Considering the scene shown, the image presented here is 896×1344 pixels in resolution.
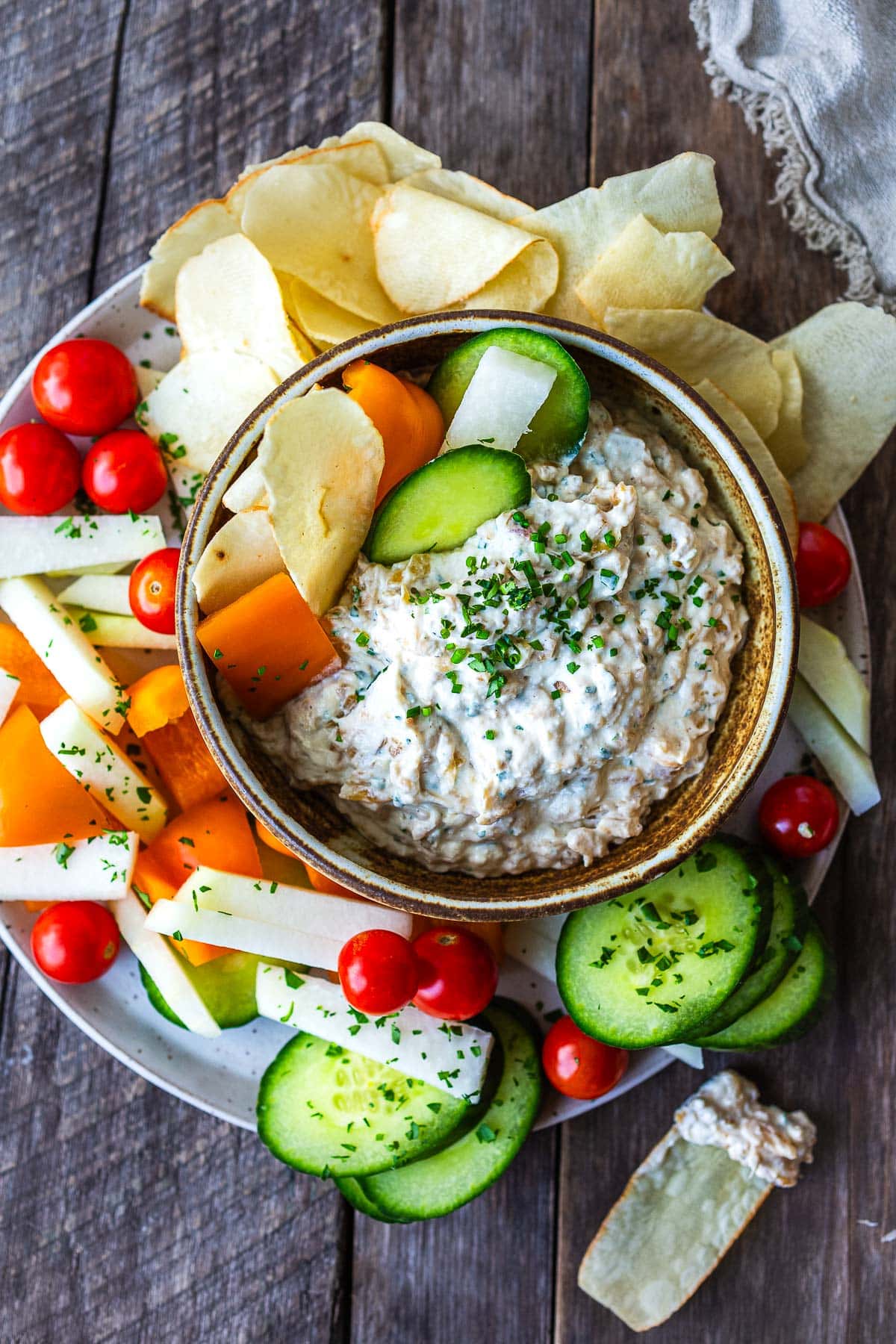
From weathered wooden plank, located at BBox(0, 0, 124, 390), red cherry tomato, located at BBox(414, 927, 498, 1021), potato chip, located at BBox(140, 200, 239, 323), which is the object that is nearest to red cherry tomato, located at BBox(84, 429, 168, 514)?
potato chip, located at BBox(140, 200, 239, 323)

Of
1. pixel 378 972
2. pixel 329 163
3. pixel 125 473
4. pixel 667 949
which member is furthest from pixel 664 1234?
pixel 329 163

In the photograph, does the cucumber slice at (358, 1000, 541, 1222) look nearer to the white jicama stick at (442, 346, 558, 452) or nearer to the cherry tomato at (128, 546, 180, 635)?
the cherry tomato at (128, 546, 180, 635)

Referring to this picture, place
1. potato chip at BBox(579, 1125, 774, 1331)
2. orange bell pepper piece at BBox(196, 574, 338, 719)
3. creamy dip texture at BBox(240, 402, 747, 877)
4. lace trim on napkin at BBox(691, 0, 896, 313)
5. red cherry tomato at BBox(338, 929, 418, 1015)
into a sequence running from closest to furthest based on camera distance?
creamy dip texture at BBox(240, 402, 747, 877), orange bell pepper piece at BBox(196, 574, 338, 719), red cherry tomato at BBox(338, 929, 418, 1015), potato chip at BBox(579, 1125, 774, 1331), lace trim on napkin at BBox(691, 0, 896, 313)

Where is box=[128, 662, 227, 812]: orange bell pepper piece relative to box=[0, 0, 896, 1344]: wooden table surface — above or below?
above

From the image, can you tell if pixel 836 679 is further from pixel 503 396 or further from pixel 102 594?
pixel 102 594

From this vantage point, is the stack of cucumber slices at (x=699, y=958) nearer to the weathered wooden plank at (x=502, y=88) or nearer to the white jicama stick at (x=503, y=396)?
the white jicama stick at (x=503, y=396)

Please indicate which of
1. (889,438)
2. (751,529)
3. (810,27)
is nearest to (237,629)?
(751,529)

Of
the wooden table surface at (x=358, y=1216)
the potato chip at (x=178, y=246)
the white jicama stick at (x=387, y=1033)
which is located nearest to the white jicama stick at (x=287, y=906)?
the white jicama stick at (x=387, y=1033)

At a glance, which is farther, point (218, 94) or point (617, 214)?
point (218, 94)
